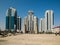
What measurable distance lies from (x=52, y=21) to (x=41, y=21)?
12.6 m

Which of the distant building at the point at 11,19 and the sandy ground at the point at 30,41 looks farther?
the distant building at the point at 11,19

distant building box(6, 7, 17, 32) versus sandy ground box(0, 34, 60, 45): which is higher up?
distant building box(6, 7, 17, 32)

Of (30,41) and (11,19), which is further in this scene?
(11,19)

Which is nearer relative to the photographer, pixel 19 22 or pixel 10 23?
pixel 10 23

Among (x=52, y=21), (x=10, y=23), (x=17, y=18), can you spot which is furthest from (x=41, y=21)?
(x=10, y=23)

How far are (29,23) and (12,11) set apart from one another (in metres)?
17.5

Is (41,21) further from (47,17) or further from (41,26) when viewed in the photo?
(47,17)

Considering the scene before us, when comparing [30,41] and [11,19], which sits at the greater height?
[11,19]

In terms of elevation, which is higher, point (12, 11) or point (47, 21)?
point (12, 11)

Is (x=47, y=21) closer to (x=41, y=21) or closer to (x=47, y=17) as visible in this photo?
(x=47, y=17)

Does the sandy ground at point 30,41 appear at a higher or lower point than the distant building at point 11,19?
lower

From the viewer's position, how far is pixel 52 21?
357 ft

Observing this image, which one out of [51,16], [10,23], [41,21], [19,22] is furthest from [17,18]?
[51,16]

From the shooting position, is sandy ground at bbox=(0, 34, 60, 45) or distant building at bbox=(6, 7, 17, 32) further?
distant building at bbox=(6, 7, 17, 32)
